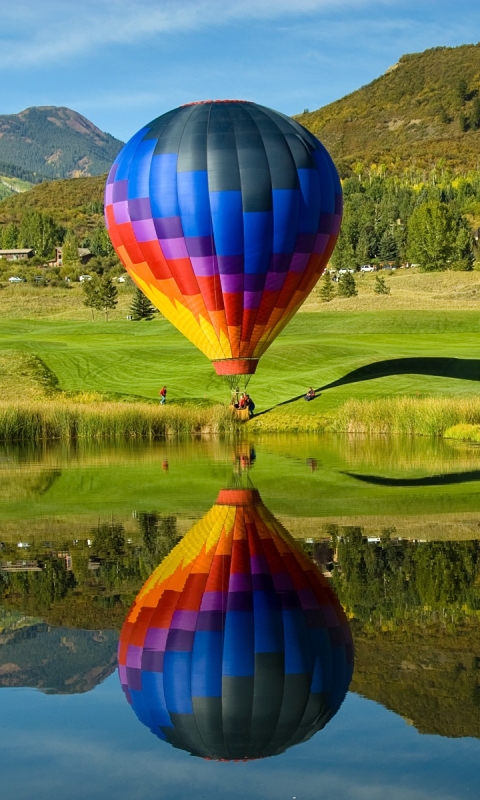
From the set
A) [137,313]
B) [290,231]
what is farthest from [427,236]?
[290,231]

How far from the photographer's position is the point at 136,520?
76.3ft

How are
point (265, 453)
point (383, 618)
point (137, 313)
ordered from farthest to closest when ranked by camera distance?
point (137, 313)
point (265, 453)
point (383, 618)

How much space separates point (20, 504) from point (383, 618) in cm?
1368

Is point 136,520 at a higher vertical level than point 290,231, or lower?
lower

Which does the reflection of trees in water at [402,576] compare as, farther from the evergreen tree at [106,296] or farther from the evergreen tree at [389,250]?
the evergreen tree at [389,250]

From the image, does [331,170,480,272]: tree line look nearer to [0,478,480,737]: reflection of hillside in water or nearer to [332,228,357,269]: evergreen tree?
[332,228,357,269]: evergreen tree

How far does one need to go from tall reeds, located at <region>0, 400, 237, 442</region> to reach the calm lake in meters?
19.5

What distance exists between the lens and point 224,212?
3847cm

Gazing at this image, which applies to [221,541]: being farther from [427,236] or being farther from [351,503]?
[427,236]

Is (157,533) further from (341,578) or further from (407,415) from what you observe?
(407,415)

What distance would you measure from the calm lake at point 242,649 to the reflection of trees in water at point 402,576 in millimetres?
48

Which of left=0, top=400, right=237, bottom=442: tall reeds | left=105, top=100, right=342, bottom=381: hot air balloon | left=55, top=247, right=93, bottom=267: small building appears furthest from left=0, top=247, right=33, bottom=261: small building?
left=105, top=100, right=342, bottom=381: hot air balloon

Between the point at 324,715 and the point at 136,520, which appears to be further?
the point at 136,520

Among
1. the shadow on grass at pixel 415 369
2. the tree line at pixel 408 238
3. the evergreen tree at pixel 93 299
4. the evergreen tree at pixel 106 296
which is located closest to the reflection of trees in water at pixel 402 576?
the shadow on grass at pixel 415 369
